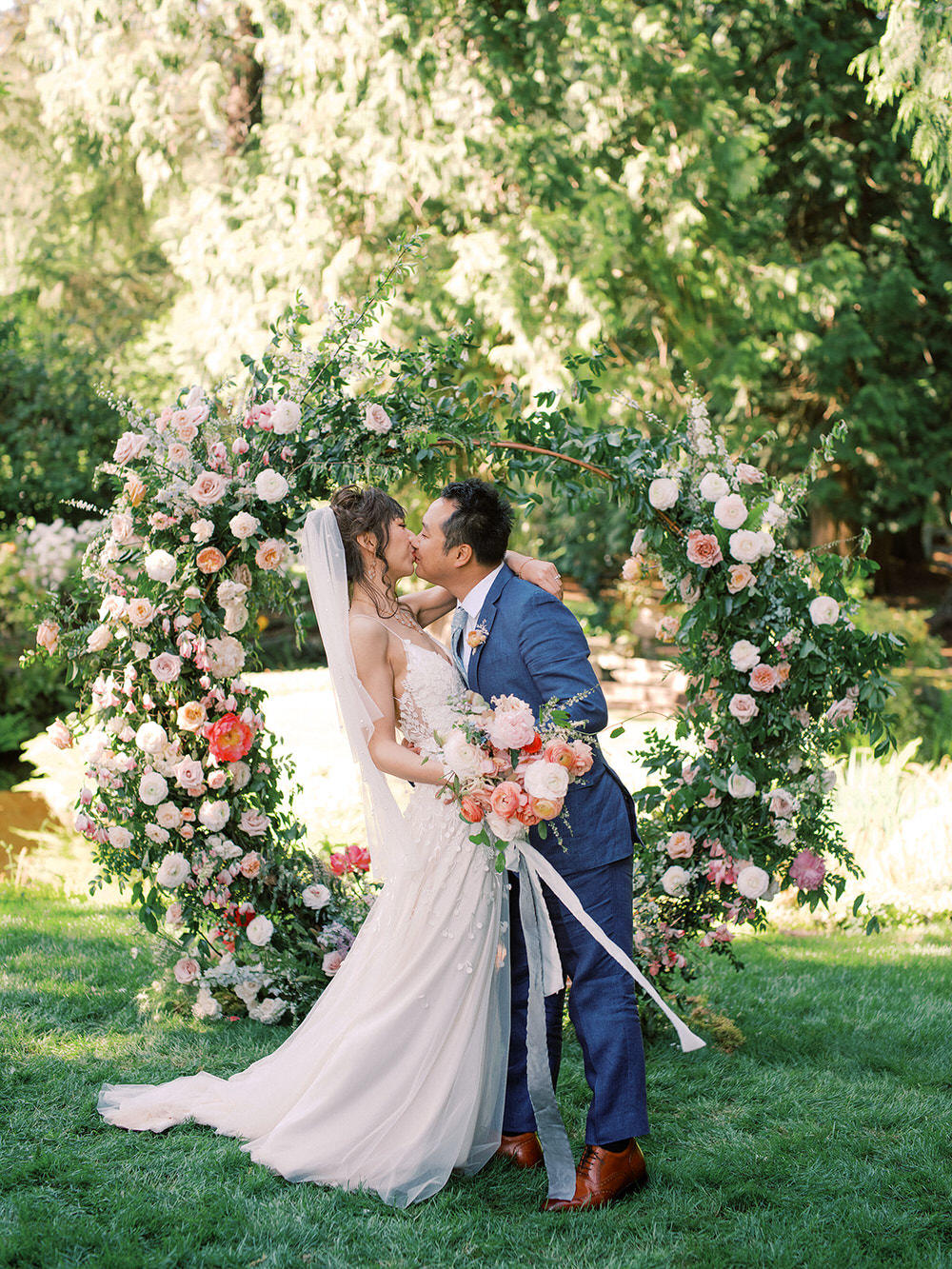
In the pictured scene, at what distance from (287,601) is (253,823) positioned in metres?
0.88

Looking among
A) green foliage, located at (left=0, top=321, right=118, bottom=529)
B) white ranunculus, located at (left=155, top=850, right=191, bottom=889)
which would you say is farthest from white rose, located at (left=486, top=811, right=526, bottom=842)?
green foliage, located at (left=0, top=321, right=118, bottom=529)

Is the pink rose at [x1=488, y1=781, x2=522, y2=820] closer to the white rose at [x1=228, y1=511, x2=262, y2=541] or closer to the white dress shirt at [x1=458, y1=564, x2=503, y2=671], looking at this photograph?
the white dress shirt at [x1=458, y1=564, x2=503, y2=671]

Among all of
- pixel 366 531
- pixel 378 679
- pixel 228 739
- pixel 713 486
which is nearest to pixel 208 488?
pixel 366 531

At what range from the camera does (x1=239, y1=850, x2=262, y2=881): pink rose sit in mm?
4387

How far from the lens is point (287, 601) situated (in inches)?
179

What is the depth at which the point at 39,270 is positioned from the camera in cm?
1477

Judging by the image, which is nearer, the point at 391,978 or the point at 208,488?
the point at 391,978

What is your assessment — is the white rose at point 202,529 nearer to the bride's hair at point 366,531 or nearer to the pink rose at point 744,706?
the bride's hair at point 366,531

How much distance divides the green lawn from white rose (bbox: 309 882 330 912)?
1.76 ft

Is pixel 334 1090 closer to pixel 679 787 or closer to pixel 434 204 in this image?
pixel 679 787

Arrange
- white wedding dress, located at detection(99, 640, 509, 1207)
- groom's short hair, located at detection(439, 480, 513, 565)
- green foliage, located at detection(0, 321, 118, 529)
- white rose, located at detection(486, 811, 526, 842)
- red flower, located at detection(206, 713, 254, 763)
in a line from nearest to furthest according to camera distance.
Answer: white rose, located at detection(486, 811, 526, 842) < white wedding dress, located at detection(99, 640, 509, 1207) < groom's short hair, located at detection(439, 480, 513, 565) < red flower, located at detection(206, 713, 254, 763) < green foliage, located at detection(0, 321, 118, 529)

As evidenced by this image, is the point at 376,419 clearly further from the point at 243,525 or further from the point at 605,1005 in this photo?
the point at 605,1005

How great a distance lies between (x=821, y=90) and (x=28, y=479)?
8.98m

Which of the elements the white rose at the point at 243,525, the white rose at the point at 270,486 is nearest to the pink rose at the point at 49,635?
the white rose at the point at 243,525
